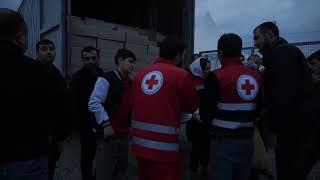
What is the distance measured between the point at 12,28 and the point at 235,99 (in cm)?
177

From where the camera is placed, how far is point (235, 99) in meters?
3.17

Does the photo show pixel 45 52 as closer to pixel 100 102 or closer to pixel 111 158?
pixel 100 102

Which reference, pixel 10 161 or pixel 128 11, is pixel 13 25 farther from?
pixel 128 11

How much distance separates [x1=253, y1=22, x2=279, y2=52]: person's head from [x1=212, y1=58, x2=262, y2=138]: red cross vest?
27cm

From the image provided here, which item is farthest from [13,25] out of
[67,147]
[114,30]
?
[114,30]

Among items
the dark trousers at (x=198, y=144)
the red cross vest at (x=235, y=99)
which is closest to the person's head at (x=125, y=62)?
the red cross vest at (x=235, y=99)

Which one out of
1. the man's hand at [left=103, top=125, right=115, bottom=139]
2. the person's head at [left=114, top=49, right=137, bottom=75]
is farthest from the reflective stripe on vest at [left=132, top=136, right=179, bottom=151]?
the person's head at [left=114, top=49, right=137, bottom=75]

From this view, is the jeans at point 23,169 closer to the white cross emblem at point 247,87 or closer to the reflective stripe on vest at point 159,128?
the reflective stripe on vest at point 159,128

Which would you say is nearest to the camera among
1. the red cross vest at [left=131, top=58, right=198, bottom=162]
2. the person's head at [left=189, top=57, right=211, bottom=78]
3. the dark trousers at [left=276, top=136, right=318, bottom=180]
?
the red cross vest at [left=131, top=58, right=198, bottom=162]

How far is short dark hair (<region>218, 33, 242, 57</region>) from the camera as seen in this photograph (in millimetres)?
3227

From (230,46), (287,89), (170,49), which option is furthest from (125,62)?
(287,89)

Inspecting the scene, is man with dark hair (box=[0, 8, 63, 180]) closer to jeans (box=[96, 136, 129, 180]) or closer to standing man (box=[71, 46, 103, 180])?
jeans (box=[96, 136, 129, 180])

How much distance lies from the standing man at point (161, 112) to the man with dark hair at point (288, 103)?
0.62 m

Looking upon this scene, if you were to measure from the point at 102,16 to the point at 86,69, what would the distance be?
5.20 metres
